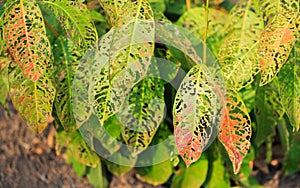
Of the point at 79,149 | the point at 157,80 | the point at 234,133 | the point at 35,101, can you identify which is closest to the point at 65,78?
the point at 35,101

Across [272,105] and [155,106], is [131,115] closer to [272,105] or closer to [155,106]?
[155,106]

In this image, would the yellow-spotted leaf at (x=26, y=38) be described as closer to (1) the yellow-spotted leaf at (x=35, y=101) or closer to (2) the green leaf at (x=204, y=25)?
(1) the yellow-spotted leaf at (x=35, y=101)

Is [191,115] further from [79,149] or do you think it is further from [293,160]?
[293,160]

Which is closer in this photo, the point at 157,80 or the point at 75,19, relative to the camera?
the point at 75,19

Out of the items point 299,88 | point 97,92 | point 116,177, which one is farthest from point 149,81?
point 116,177

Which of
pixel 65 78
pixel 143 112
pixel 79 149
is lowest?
pixel 79 149

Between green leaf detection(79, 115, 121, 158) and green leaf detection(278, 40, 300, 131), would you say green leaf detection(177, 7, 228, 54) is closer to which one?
green leaf detection(278, 40, 300, 131)

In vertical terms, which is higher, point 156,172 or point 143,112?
point 143,112
